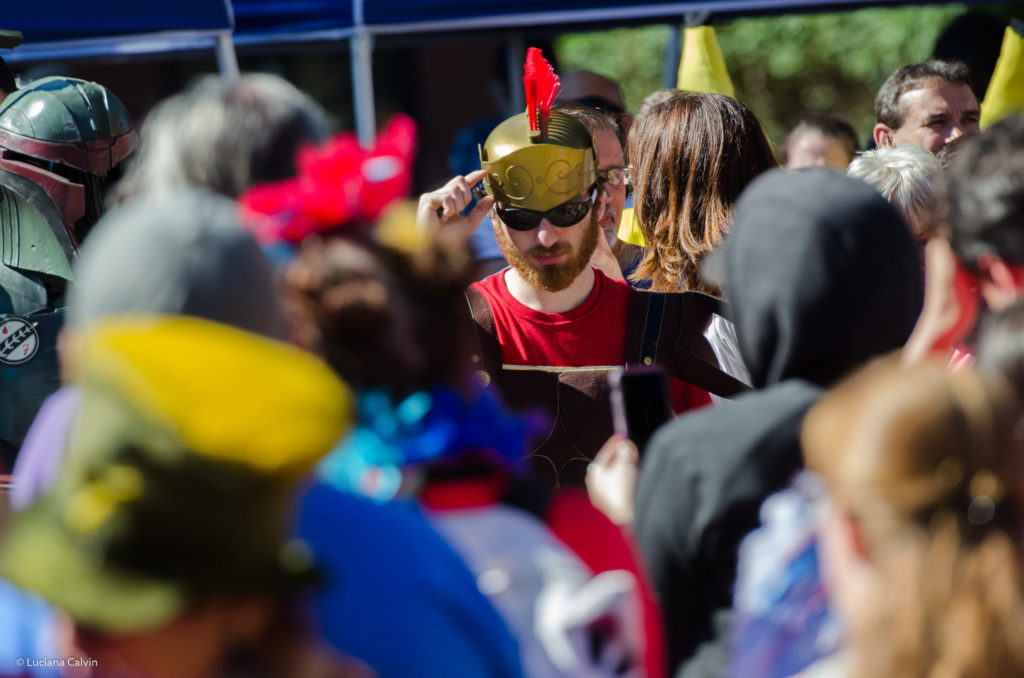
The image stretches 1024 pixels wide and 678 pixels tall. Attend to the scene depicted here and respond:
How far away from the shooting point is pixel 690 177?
2.99m

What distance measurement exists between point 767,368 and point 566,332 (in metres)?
1.04

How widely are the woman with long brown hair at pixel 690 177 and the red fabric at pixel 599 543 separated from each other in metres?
1.60

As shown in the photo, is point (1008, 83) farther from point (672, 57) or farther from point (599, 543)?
point (599, 543)

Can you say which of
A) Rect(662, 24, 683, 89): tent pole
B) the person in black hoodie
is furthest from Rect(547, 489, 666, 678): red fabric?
Rect(662, 24, 683, 89): tent pole

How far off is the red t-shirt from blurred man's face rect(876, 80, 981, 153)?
79.4 inches

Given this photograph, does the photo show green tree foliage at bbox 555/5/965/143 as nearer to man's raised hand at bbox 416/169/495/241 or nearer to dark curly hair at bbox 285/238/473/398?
man's raised hand at bbox 416/169/495/241

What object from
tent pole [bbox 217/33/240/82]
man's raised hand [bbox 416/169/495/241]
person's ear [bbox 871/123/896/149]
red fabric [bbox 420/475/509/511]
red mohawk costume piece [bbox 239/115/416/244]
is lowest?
person's ear [bbox 871/123/896/149]

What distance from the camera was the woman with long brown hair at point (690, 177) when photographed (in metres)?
2.96

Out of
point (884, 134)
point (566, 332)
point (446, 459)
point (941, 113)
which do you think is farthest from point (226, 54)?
point (446, 459)

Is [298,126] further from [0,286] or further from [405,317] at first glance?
[0,286]

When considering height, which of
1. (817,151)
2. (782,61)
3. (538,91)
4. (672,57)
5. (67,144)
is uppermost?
(538,91)

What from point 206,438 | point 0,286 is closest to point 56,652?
point 206,438

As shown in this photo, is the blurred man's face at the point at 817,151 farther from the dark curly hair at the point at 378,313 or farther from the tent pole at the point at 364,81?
the dark curly hair at the point at 378,313

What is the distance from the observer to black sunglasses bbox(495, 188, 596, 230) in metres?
2.77
